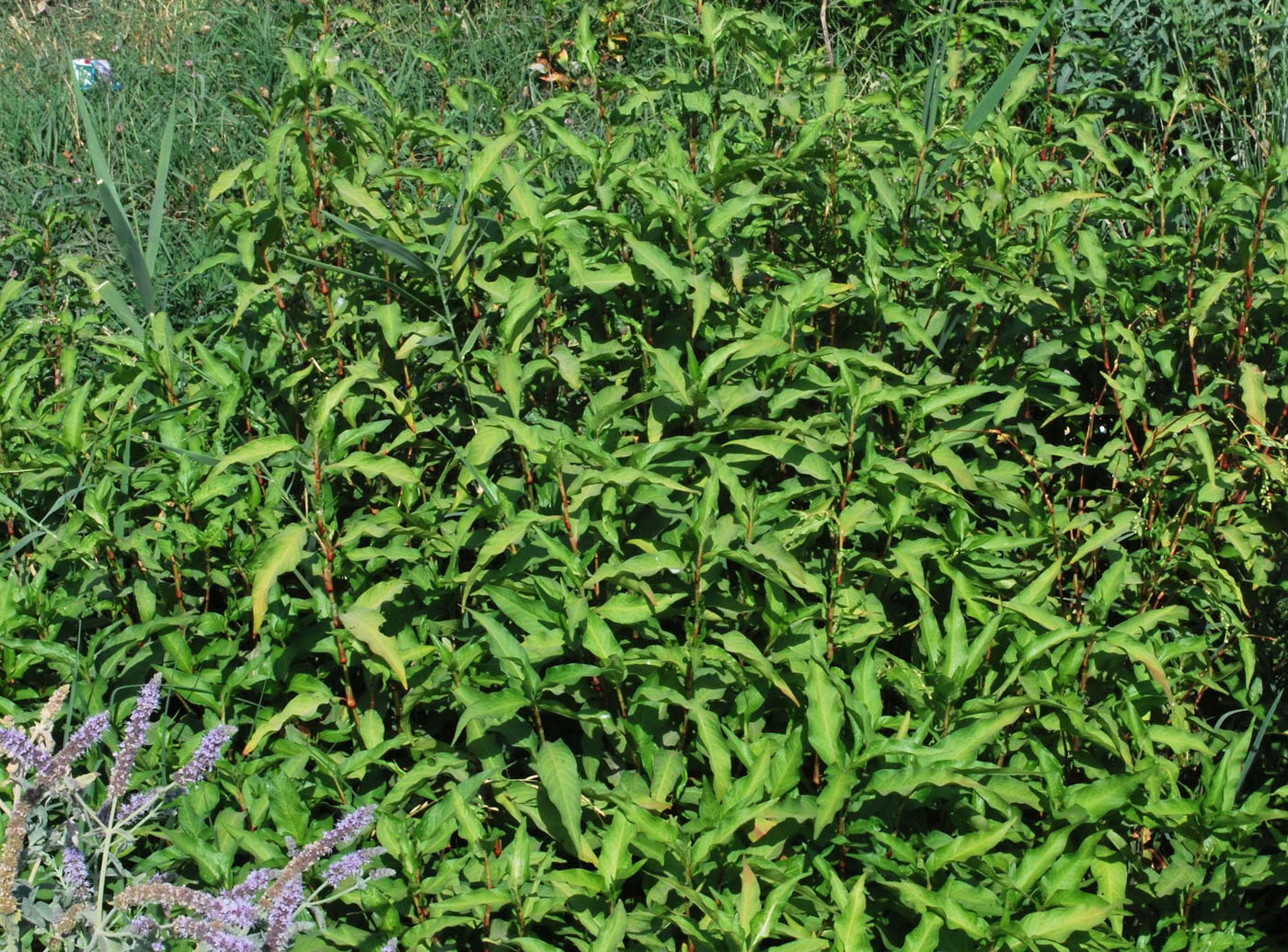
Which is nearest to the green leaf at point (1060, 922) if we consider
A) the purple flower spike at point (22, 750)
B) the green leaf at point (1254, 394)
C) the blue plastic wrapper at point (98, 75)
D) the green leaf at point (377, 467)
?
the green leaf at point (1254, 394)

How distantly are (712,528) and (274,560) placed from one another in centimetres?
78

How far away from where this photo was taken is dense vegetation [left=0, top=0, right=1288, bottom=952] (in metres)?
2.27

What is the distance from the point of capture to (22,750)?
70.9 inches

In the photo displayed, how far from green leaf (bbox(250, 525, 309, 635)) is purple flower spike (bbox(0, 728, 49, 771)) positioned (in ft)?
1.65

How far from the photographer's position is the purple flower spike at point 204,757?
1.99 m

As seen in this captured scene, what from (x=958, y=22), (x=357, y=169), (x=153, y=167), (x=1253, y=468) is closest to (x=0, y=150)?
(x=153, y=167)

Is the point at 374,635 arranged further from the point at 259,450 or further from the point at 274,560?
the point at 259,450

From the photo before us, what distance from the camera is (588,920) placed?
2.13 meters

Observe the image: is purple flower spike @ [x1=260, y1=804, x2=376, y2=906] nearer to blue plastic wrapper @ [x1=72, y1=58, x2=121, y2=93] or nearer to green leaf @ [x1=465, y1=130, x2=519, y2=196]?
green leaf @ [x1=465, y1=130, x2=519, y2=196]

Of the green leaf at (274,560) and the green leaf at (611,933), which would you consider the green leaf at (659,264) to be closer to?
the green leaf at (274,560)

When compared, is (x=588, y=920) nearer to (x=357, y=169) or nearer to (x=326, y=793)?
(x=326, y=793)

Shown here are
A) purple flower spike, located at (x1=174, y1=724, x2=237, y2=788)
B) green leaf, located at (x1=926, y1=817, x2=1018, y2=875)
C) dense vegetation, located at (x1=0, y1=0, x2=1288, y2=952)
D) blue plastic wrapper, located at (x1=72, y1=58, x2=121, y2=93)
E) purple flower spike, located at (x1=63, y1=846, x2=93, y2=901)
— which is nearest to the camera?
purple flower spike, located at (x1=63, y1=846, x2=93, y2=901)

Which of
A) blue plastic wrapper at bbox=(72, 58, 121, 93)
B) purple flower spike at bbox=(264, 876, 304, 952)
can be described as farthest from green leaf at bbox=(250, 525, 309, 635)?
blue plastic wrapper at bbox=(72, 58, 121, 93)

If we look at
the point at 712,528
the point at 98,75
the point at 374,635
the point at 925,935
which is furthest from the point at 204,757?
the point at 98,75
